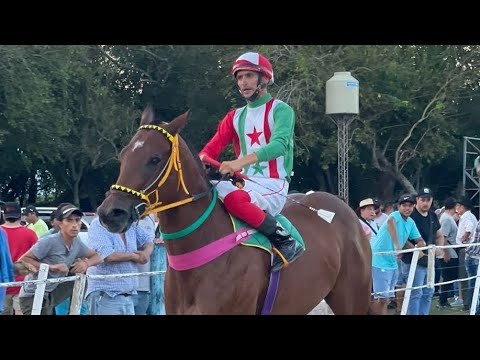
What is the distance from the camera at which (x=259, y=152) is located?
5746mm

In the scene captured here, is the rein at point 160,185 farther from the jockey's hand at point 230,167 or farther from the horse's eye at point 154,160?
the jockey's hand at point 230,167

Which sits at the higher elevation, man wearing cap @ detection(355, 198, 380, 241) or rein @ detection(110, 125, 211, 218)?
rein @ detection(110, 125, 211, 218)

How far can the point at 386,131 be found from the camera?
3059cm

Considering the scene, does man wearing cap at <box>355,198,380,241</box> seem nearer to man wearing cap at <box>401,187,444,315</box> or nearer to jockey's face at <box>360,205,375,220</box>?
jockey's face at <box>360,205,375,220</box>

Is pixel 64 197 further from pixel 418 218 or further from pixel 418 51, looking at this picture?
pixel 418 218

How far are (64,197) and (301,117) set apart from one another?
40.2 ft

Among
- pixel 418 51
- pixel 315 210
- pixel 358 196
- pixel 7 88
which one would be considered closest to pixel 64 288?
pixel 315 210

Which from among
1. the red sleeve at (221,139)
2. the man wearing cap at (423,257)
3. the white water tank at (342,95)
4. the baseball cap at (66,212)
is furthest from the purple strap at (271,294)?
the white water tank at (342,95)

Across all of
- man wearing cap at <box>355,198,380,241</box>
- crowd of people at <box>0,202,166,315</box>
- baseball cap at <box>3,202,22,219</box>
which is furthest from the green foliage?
crowd of people at <box>0,202,166,315</box>

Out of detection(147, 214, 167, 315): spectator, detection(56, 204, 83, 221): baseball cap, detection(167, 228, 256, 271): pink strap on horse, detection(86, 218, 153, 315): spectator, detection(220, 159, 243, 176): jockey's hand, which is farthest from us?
detection(147, 214, 167, 315): spectator

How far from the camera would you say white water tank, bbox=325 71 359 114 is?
1820 centimetres

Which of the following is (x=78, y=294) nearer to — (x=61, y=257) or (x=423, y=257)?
(x=61, y=257)

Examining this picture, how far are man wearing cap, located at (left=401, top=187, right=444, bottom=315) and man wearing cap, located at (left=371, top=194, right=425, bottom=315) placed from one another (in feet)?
1.08

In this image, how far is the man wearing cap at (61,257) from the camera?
7.67m
